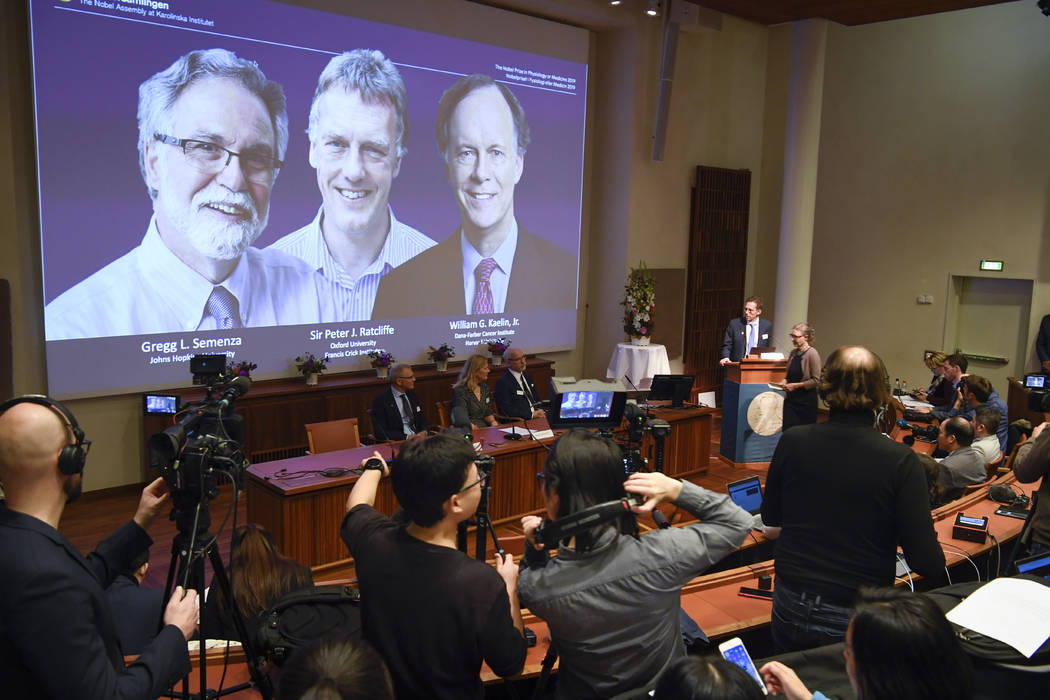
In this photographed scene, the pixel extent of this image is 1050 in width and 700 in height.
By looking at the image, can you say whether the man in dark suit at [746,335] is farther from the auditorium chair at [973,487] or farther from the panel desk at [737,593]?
the panel desk at [737,593]

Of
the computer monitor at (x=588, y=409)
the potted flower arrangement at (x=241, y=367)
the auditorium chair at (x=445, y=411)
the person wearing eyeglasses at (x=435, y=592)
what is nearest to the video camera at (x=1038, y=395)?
the computer monitor at (x=588, y=409)

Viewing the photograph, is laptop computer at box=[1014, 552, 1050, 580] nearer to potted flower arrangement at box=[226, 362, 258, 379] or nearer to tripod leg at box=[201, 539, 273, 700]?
tripod leg at box=[201, 539, 273, 700]

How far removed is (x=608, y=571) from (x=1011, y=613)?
1287mm

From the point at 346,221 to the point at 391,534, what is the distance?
19.3 feet

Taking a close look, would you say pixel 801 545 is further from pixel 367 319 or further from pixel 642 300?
pixel 642 300

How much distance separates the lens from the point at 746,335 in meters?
8.17

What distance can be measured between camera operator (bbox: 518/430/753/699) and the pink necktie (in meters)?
6.71

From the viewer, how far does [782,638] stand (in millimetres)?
2393

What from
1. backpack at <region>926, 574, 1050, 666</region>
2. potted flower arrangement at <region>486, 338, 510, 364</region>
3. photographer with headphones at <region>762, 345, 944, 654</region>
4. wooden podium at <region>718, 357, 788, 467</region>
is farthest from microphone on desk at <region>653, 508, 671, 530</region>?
potted flower arrangement at <region>486, 338, 510, 364</region>

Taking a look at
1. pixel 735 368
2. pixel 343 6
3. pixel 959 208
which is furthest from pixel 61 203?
pixel 959 208

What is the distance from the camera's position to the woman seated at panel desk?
630 cm

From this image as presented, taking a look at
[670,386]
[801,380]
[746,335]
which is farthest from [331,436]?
[746,335]

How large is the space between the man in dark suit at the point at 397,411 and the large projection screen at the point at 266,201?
157cm

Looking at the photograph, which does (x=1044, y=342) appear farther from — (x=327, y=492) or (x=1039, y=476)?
(x=327, y=492)
